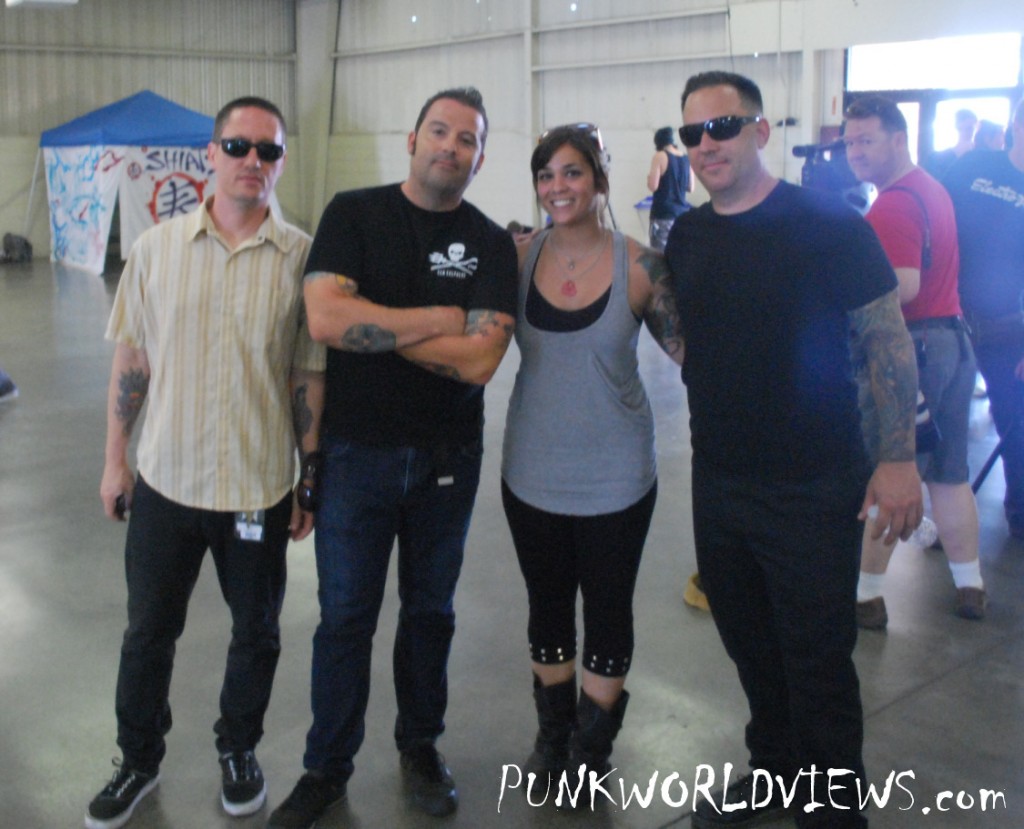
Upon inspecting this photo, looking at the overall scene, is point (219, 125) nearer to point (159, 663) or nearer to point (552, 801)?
point (159, 663)

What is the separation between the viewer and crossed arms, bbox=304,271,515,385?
7.11 ft

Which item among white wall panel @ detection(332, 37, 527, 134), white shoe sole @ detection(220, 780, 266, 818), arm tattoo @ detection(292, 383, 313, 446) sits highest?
white wall panel @ detection(332, 37, 527, 134)

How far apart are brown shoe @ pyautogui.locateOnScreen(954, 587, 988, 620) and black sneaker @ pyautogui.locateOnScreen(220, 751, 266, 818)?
2.42m

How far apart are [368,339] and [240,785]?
1.12 m

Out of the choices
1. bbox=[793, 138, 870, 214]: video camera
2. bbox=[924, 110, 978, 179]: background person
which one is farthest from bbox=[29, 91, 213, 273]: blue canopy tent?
bbox=[793, 138, 870, 214]: video camera

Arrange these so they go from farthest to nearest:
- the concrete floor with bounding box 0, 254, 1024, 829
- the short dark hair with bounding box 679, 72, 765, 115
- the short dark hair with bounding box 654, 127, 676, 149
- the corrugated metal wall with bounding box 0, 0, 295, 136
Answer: the corrugated metal wall with bounding box 0, 0, 295, 136 < the short dark hair with bounding box 654, 127, 676, 149 < the concrete floor with bounding box 0, 254, 1024, 829 < the short dark hair with bounding box 679, 72, 765, 115

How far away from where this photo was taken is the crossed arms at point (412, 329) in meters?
2.17

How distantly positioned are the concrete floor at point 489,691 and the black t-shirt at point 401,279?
94 cm

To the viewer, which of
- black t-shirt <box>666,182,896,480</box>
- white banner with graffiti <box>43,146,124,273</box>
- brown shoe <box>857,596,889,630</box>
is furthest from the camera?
white banner with graffiti <box>43,146,124,273</box>

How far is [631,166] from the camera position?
14.0 m

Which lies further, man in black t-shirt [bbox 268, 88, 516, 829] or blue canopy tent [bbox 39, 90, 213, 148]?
blue canopy tent [bbox 39, 90, 213, 148]

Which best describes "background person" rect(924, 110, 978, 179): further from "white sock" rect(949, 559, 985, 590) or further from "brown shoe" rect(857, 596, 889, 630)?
"brown shoe" rect(857, 596, 889, 630)

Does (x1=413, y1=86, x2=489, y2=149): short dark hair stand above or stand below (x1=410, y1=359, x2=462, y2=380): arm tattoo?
above

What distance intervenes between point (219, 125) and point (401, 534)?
0.99 m
